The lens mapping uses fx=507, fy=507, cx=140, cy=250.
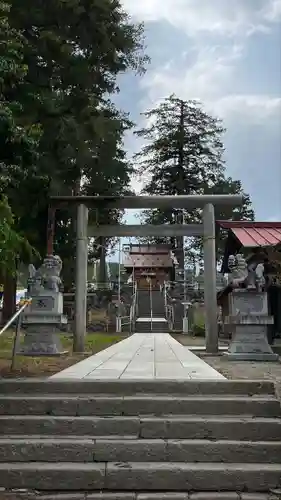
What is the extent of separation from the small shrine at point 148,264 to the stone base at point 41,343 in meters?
25.6

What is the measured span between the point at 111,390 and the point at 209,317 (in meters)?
6.59

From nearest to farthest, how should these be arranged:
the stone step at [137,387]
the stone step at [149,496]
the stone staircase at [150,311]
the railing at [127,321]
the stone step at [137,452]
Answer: the stone step at [149,496], the stone step at [137,452], the stone step at [137,387], the railing at [127,321], the stone staircase at [150,311]

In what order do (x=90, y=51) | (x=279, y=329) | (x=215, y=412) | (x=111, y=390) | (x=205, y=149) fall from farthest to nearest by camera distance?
1. (x=205, y=149)
2. (x=90, y=51)
3. (x=279, y=329)
4. (x=111, y=390)
5. (x=215, y=412)

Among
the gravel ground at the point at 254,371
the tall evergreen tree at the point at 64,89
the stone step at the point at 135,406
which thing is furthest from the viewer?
the tall evergreen tree at the point at 64,89

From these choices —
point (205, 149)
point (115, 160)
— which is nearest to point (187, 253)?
point (205, 149)

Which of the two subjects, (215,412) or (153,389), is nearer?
(215,412)

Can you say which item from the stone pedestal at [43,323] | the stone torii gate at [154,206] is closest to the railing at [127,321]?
the stone torii gate at [154,206]

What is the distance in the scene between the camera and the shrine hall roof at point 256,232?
10805mm

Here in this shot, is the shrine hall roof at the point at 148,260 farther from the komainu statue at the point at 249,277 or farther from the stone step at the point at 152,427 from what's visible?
the stone step at the point at 152,427

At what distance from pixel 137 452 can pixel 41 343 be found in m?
6.11

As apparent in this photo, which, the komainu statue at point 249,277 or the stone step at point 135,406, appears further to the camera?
the komainu statue at point 249,277

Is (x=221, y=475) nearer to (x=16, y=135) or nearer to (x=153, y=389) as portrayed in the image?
(x=153, y=389)

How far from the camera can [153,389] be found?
4840 millimetres

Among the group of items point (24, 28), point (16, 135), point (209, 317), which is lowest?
point (209, 317)
